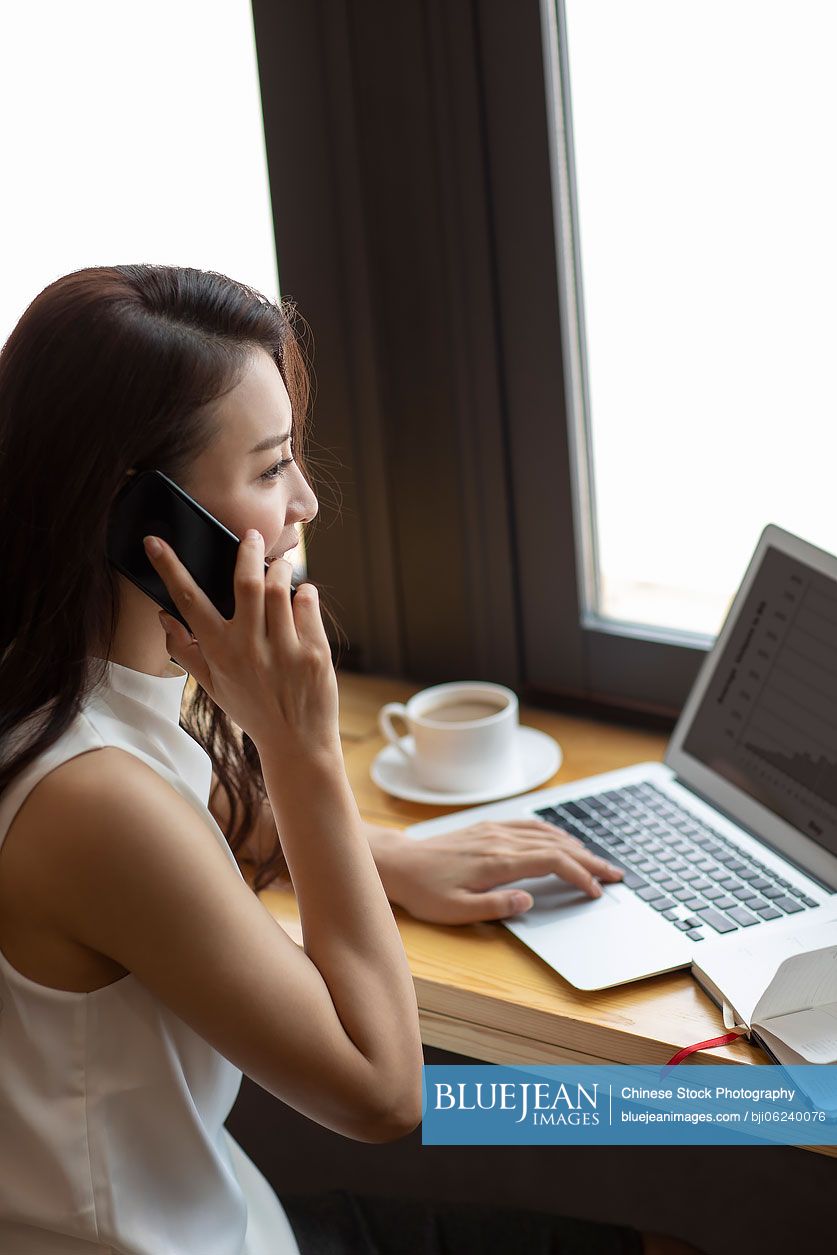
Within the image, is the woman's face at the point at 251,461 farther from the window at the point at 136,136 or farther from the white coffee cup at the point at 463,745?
the window at the point at 136,136

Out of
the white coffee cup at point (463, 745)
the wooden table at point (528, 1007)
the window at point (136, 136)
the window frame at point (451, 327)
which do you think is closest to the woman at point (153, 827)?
the wooden table at point (528, 1007)

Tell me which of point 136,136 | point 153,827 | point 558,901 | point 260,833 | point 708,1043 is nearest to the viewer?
point 153,827

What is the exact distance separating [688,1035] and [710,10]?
0.91m

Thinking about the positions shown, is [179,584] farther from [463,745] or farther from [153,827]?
[463,745]

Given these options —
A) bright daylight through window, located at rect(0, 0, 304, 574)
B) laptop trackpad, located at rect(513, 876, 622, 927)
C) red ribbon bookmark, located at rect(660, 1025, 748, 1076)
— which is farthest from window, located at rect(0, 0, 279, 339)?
red ribbon bookmark, located at rect(660, 1025, 748, 1076)

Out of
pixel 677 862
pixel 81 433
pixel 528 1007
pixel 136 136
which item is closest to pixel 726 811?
pixel 677 862

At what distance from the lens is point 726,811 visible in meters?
1.10

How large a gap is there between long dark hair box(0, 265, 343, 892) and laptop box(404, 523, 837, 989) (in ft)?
1.40

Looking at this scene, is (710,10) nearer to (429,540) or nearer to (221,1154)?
(429,540)

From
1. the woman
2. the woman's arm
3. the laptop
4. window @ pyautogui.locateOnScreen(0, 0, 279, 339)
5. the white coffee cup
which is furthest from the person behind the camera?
window @ pyautogui.locateOnScreen(0, 0, 279, 339)

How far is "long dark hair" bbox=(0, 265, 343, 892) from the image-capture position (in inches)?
30.5

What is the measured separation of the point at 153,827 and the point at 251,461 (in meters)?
0.27

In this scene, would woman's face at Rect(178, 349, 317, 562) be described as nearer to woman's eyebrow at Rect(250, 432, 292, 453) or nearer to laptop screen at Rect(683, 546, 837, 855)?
woman's eyebrow at Rect(250, 432, 292, 453)

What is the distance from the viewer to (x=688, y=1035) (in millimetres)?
842
